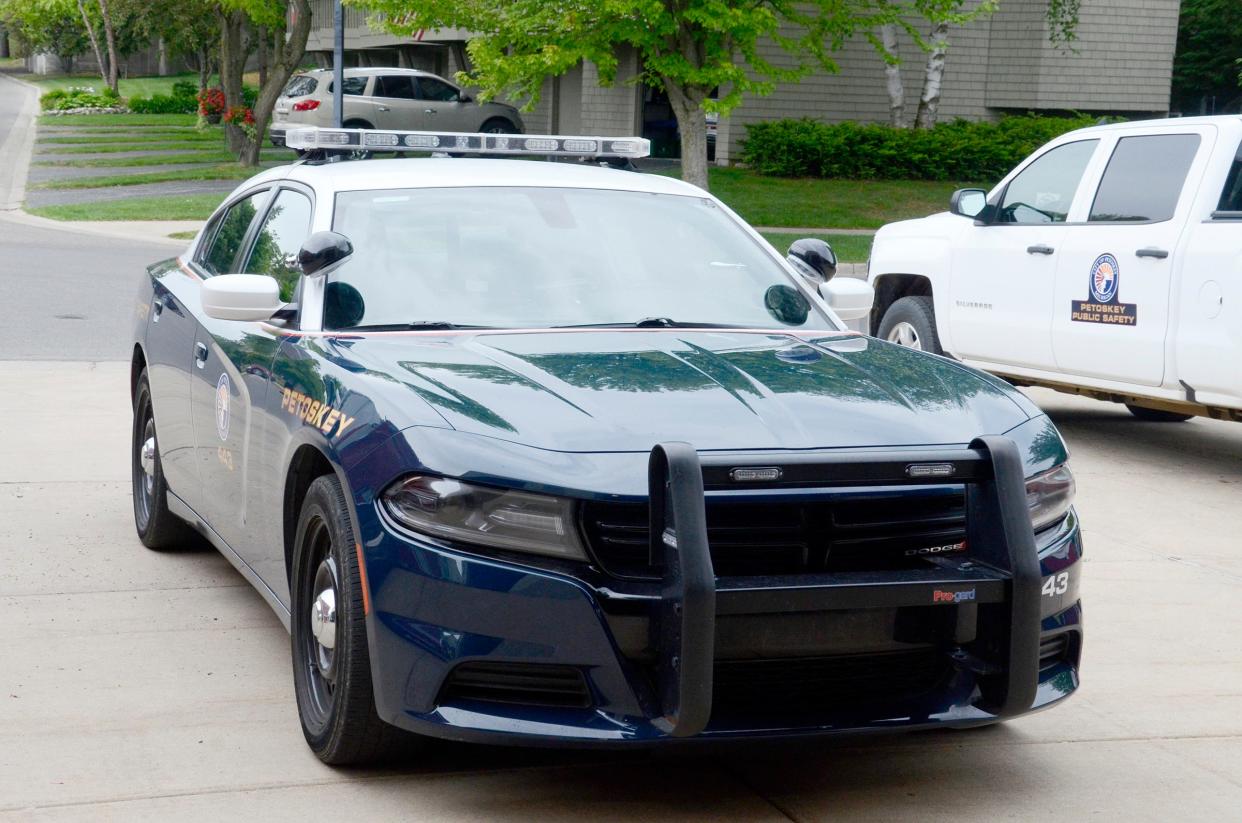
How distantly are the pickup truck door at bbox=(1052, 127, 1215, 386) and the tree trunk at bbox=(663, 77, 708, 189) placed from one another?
579 inches

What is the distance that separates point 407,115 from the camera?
35.8 meters

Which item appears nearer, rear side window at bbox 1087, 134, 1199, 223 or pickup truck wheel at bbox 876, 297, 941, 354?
rear side window at bbox 1087, 134, 1199, 223

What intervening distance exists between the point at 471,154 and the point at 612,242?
47.1 inches

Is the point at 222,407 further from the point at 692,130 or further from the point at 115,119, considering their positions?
the point at 115,119

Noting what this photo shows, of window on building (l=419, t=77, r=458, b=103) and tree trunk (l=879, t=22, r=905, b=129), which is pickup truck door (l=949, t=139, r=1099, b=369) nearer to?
tree trunk (l=879, t=22, r=905, b=129)

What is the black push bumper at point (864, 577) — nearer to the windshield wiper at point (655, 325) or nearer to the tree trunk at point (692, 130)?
the windshield wiper at point (655, 325)

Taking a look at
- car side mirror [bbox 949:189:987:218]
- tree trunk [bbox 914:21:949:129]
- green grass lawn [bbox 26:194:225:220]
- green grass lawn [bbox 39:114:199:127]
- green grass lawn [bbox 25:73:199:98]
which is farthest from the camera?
green grass lawn [bbox 25:73:199:98]

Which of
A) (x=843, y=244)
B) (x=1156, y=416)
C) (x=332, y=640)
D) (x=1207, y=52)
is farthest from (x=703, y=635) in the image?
(x=1207, y=52)

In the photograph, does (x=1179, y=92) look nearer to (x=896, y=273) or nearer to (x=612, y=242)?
(x=896, y=273)

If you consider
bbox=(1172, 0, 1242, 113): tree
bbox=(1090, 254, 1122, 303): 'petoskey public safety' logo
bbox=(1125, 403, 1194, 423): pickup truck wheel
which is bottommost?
bbox=(1125, 403, 1194, 423): pickup truck wheel

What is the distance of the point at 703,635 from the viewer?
3.49 m

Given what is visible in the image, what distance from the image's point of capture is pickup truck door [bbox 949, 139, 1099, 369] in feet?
31.3

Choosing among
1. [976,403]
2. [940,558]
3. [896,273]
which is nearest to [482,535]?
[940,558]

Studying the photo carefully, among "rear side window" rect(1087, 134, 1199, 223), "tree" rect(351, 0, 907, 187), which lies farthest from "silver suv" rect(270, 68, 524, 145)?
"rear side window" rect(1087, 134, 1199, 223)
